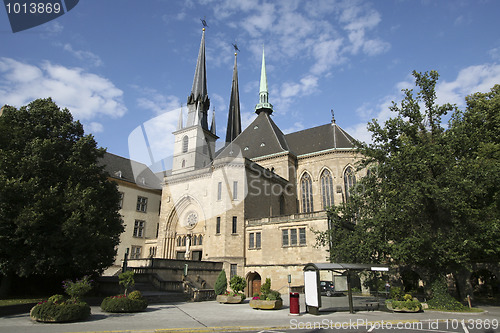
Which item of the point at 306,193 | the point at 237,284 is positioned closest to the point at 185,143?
the point at 306,193

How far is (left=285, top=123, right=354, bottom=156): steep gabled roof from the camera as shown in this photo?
3994cm

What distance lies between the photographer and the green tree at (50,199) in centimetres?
1534

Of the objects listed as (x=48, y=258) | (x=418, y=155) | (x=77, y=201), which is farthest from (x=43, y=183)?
(x=418, y=155)

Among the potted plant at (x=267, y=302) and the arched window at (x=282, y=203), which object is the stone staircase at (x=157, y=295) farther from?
the arched window at (x=282, y=203)

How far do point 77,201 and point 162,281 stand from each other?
A: 311 inches

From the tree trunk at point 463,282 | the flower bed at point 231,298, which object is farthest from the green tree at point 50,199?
the tree trunk at point 463,282

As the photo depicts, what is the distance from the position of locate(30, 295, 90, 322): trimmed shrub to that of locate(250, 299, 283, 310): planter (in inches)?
298

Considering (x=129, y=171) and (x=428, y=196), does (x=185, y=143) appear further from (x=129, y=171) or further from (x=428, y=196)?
(x=428, y=196)

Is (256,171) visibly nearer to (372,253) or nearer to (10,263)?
(372,253)

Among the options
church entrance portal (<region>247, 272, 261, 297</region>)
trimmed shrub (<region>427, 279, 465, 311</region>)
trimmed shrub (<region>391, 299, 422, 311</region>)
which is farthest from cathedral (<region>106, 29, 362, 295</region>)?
trimmed shrub (<region>427, 279, 465, 311</region>)

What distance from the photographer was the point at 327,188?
3850cm

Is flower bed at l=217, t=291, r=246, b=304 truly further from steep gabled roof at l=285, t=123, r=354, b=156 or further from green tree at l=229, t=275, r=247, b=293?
steep gabled roof at l=285, t=123, r=354, b=156

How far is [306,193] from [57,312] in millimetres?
31916

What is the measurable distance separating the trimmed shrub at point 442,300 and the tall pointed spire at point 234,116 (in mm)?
44280
